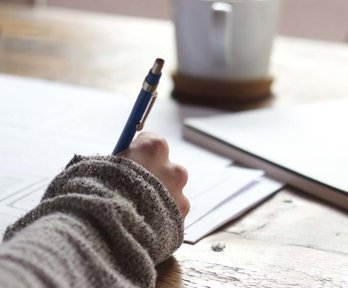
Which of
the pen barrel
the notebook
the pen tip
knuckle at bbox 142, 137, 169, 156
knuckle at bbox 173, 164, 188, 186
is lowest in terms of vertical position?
the notebook

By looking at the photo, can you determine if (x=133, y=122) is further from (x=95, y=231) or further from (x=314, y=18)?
(x=314, y=18)

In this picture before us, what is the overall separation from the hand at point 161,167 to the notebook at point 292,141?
15 cm

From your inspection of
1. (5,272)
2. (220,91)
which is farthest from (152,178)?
(220,91)

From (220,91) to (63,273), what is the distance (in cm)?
55

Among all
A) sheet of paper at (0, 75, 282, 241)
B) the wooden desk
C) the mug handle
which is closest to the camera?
the wooden desk

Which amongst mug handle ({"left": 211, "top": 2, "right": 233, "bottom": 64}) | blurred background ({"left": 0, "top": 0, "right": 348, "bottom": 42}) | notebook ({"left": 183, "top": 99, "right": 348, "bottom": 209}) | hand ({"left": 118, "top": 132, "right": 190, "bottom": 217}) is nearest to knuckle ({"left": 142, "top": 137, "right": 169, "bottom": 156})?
hand ({"left": 118, "top": 132, "right": 190, "bottom": 217})

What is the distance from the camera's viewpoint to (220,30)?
2.82 feet

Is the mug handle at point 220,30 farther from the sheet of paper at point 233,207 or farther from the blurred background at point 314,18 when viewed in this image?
the blurred background at point 314,18

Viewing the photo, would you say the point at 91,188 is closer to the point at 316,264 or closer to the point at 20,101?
the point at 316,264

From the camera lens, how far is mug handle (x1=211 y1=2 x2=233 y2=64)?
0.85 meters

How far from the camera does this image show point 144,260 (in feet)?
1.40

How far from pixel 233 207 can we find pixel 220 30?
335mm

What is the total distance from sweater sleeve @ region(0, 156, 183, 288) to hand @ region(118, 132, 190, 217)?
0.03m

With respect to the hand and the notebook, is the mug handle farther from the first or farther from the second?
the hand
